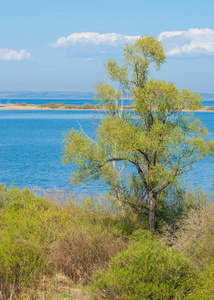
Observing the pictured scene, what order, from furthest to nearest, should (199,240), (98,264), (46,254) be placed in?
(199,240) < (46,254) < (98,264)

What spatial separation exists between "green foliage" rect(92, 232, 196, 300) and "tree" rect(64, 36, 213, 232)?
729cm

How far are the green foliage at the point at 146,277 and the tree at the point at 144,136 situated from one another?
23.9ft

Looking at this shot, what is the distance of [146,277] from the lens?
30.1 ft

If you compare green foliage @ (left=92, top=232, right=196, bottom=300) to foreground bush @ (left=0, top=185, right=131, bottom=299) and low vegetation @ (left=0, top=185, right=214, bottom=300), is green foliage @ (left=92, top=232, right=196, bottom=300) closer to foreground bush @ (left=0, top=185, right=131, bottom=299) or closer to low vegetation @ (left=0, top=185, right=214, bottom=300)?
low vegetation @ (left=0, top=185, right=214, bottom=300)

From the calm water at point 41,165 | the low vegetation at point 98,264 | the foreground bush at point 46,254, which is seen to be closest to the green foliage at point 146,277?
the low vegetation at point 98,264

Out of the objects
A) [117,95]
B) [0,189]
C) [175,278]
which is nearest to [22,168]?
[0,189]

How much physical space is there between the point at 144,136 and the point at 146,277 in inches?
333

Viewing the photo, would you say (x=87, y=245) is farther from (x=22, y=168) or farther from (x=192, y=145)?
(x=22, y=168)

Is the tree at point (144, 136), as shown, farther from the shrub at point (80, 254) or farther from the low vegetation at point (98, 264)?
the shrub at point (80, 254)

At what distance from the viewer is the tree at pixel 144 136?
57.1 ft

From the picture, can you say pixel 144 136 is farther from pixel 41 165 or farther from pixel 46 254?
pixel 41 165

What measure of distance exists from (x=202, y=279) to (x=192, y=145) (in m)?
8.89

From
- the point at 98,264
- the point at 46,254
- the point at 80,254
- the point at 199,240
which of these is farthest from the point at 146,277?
the point at 199,240

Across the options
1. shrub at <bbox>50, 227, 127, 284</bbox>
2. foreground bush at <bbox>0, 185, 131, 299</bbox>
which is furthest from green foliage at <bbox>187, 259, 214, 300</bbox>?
shrub at <bbox>50, 227, 127, 284</bbox>
